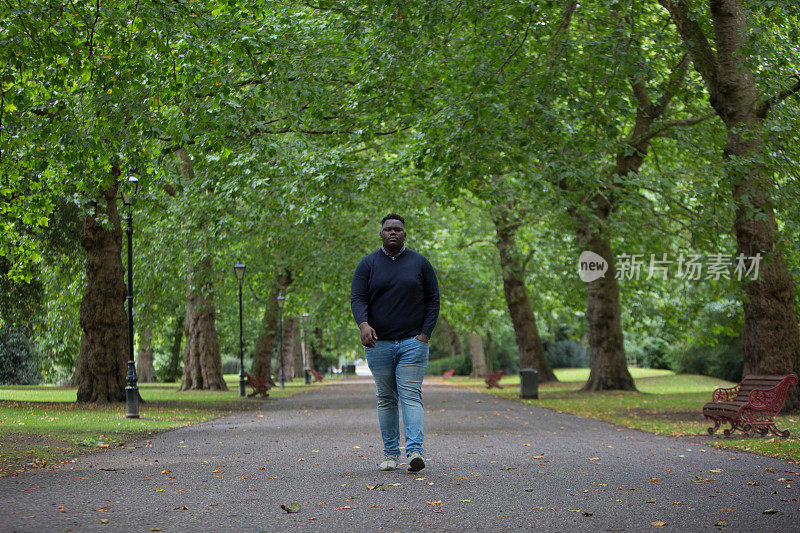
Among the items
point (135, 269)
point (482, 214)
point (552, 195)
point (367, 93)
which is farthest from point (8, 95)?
point (482, 214)

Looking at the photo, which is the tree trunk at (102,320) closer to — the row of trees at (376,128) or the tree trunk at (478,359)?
the row of trees at (376,128)

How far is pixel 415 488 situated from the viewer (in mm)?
7426

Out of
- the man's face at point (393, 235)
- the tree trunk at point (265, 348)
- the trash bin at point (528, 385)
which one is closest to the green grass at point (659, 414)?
the trash bin at point (528, 385)

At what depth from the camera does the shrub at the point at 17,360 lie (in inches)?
1642

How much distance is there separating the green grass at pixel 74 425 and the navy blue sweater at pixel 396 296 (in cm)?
416

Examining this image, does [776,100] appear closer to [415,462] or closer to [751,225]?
[751,225]

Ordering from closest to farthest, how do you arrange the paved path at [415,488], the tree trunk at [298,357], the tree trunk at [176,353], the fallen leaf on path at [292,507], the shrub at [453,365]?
1. the paved path at [415,488]
2. the fallen leaf on path at [292,507]
3. the tree trunk at [176,353]
4. the shrub at [453,365]
5. the tree trunk at [298,357]

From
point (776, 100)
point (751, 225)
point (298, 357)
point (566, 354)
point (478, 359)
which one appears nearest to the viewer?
point (751, 225)

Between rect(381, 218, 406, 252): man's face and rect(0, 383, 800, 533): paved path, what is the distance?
7.08ft

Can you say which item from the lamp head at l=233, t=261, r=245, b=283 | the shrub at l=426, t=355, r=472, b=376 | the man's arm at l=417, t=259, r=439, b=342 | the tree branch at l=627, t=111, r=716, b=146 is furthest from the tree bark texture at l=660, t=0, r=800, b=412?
the shrub at l=426, t=355, r=472, b=376

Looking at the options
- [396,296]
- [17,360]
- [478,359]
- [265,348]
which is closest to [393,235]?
[396,296]

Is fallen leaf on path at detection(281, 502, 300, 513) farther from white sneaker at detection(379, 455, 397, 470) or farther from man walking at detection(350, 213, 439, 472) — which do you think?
white sneaker at detection(379, 455, 397, 470)

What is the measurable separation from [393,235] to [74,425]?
30.8 ft

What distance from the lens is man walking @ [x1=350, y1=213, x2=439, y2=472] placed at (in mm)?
8180
